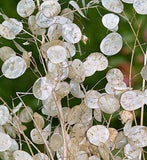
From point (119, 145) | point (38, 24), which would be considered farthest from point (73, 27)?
point (119, 145)

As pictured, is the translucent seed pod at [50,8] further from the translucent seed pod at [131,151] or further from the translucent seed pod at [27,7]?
the translucent seed pod at [131,151]

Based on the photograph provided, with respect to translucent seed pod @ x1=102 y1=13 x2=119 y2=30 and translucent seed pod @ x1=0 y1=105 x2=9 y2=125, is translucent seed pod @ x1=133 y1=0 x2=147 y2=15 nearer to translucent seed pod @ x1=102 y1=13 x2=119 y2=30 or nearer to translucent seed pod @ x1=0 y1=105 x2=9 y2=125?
translucent seed pod @ x1=102 y1=13 x2=119 y2=30

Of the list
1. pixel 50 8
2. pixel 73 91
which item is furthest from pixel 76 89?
pixel 50 8

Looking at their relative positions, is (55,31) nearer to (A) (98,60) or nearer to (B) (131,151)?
(A) (98,60)

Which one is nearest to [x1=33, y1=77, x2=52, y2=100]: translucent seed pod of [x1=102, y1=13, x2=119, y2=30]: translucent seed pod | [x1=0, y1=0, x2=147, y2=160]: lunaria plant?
[x1=0, y1=0, x2=147, y2=160]: lunaria plant

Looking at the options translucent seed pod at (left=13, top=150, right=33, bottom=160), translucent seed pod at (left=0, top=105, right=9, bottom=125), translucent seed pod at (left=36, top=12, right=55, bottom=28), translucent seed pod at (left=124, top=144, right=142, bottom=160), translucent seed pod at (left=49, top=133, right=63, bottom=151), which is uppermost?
translucent seed pod at (left=36, top=12, right=55, bottom=28)

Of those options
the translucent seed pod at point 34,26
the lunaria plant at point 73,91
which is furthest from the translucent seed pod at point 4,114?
the translucent seed pod at point 34,26
